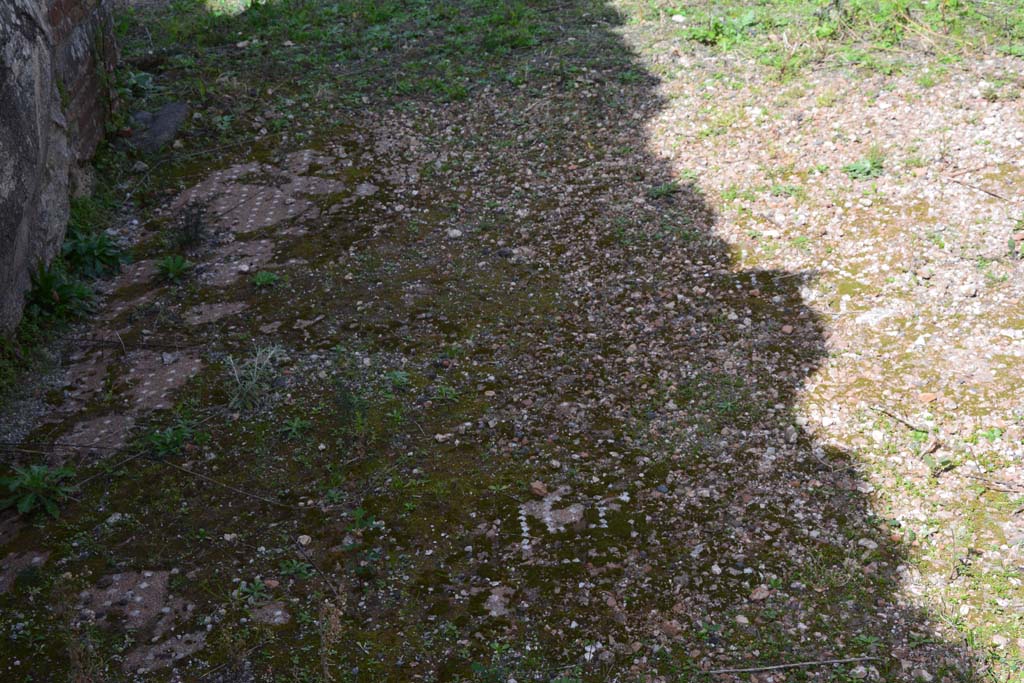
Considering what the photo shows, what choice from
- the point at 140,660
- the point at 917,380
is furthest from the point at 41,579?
the point at 917,380

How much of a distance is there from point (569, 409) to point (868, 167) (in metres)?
2.81

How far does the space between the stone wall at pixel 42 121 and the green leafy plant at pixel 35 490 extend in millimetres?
1151

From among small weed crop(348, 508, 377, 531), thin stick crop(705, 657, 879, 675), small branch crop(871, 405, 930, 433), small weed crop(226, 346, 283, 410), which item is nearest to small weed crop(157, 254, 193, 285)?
small weed crop(226, 346, 283, 410)

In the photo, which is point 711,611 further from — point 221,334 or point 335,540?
point 221,334

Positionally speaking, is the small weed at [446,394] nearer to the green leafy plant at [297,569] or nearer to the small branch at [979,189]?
the green leafy plant at [297,569]

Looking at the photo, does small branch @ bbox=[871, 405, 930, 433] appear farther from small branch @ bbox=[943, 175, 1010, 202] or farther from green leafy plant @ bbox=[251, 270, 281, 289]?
green leafy plant @ bbox=[251, 270, 281, 289]

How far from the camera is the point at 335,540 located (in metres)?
3.54

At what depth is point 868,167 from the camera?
548cm

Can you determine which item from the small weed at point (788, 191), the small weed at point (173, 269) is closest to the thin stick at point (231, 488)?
the small weed at point (173, 269)

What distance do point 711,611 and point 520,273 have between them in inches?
104

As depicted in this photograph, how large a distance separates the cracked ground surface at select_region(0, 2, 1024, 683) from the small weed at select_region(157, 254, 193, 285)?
7cm

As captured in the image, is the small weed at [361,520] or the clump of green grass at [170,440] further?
the clump of green grass at [170,440]

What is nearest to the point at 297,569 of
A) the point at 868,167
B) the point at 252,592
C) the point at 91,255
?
the point at 252,592

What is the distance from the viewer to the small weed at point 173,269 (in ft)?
17.4
